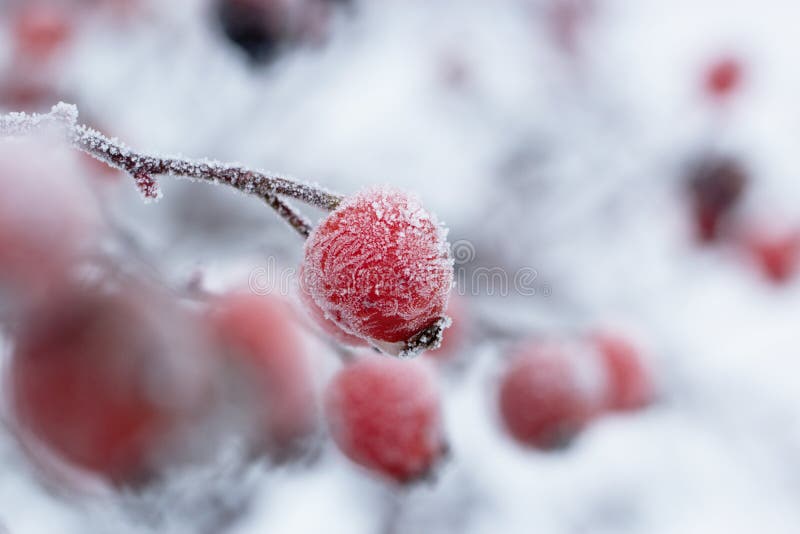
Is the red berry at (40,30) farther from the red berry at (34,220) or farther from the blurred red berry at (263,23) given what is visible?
the red berry at (34,220)

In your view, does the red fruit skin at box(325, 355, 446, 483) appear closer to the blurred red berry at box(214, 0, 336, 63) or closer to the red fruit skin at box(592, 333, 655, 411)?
the red fruit skin at box(592, 333, 655, 411)

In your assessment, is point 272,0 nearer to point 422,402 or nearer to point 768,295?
point 422,402

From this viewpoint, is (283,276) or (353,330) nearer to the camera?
(353,330)

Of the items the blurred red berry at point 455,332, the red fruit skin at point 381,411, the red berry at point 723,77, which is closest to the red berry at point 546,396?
the blurred red berry at point 455,332

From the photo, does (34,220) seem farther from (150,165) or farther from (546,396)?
(546,396)

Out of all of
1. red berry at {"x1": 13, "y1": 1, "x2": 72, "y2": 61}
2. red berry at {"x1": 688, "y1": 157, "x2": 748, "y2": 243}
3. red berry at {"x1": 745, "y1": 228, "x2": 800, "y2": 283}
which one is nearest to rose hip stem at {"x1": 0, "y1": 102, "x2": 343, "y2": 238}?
red berry at {"x1": 13, "y1": 1, "x2": 72, "y2": 61}

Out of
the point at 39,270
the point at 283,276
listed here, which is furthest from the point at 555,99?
the point at 39,270

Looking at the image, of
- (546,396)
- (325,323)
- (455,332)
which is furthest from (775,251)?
(325,323)
